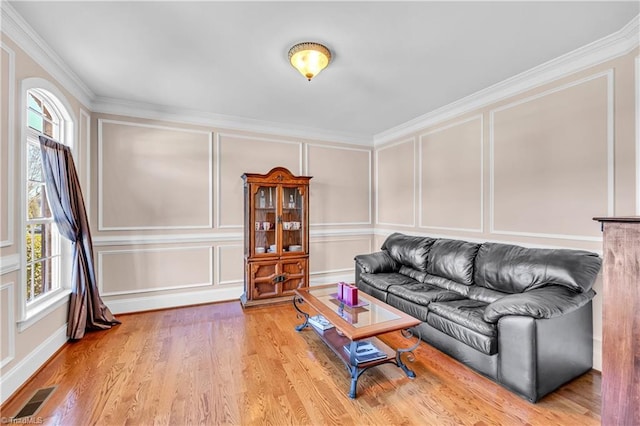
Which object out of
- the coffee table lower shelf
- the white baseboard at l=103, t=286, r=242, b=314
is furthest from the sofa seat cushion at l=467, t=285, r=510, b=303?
the white baseboard at l=103, t=286, r=242, b=314

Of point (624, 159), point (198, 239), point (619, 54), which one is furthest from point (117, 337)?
point (619, 54)

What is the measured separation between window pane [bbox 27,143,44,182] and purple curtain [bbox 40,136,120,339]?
3.8 inches

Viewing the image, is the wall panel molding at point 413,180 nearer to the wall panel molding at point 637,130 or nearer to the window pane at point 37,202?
the wall panel molding at point 637,130

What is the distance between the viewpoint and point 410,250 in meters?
3.72

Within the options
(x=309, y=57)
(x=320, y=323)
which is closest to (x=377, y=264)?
(x=320, y=323)

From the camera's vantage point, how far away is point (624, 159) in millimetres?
2236

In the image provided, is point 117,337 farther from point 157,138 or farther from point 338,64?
point 338,64

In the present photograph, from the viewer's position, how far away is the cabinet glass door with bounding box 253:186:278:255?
3943 mm

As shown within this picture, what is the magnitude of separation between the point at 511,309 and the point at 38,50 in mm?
4158

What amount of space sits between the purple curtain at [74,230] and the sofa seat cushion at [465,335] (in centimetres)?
344

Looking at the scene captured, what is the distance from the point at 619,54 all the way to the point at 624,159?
0.84 m

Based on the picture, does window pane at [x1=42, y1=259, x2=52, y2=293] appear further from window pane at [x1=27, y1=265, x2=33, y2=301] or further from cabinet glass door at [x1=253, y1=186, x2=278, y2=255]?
cabinet glass door at [x1=253, y1=186, x2=278, y2=255]

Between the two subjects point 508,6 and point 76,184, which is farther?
point 76,184

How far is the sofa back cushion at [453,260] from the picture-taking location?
2984 mm
